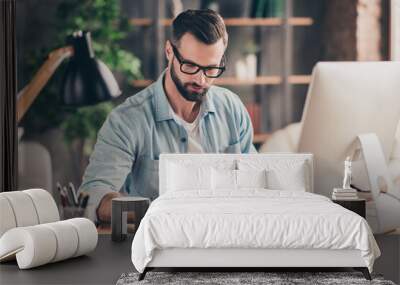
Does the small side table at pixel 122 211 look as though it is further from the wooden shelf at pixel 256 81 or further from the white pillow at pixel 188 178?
the wooden shelf at pixel 256 81

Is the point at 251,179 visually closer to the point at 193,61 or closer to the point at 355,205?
the point at 355,205

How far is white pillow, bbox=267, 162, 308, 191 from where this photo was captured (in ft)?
23.0

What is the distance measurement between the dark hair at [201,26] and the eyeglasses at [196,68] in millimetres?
157

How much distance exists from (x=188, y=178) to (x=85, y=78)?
5.35ft

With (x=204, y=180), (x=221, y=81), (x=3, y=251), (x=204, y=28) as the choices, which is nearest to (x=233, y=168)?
(x=204, y=180)

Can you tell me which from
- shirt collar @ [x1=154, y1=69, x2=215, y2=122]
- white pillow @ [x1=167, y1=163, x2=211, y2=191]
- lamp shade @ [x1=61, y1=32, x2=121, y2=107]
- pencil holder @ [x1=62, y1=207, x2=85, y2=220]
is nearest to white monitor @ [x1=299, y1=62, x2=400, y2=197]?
shirt collar @ [x1=154, y1=69, x2=215, y2=122]

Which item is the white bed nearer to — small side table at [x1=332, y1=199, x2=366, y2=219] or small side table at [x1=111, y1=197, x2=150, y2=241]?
small side table at [x1=332, y1=199, x2=366, y2=219]

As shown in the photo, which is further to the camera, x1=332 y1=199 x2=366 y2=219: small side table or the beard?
the beard

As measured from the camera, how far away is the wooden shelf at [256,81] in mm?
7566

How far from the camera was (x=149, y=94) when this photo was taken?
761 centimetres

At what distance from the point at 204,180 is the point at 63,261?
1685mm

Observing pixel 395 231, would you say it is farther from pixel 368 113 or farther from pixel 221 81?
pixel 221 81

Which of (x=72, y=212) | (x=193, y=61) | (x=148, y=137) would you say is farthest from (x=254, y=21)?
(x=72, y=212)

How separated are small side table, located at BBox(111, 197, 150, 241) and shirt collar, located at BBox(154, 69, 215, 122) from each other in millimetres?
1004
